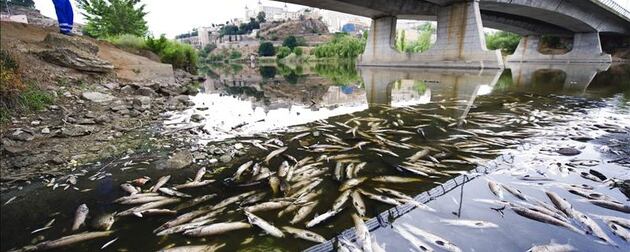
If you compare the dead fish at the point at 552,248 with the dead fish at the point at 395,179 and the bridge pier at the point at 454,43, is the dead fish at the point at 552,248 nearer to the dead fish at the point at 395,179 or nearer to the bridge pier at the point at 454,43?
the dead fish at the point at 395,179

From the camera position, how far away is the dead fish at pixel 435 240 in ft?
8.18

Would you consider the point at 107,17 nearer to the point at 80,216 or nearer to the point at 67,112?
the point at 67,112

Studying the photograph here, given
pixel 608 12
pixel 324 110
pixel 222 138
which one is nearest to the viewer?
pixel 222 138

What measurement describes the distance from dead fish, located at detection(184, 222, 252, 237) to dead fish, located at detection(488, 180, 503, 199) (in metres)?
2.98

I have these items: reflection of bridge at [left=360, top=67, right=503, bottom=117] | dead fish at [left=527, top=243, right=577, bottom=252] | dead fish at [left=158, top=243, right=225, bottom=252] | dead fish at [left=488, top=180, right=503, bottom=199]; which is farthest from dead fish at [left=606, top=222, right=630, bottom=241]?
reflection of bridge at [left=360, top=67, right=503, bottom=117]

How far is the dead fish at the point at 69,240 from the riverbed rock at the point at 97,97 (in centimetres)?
696

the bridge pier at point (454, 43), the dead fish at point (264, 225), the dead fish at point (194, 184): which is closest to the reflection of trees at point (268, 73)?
the bridge pier at point (454, 43)

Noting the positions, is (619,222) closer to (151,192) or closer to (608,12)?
(151,192)

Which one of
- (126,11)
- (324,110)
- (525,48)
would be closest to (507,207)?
(324,110)

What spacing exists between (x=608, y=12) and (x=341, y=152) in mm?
56886

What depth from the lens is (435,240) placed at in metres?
2.59

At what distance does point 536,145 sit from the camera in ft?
16.8

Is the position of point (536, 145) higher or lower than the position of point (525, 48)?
lower

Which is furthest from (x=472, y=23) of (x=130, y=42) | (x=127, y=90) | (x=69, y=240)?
(x=69, y=240)
